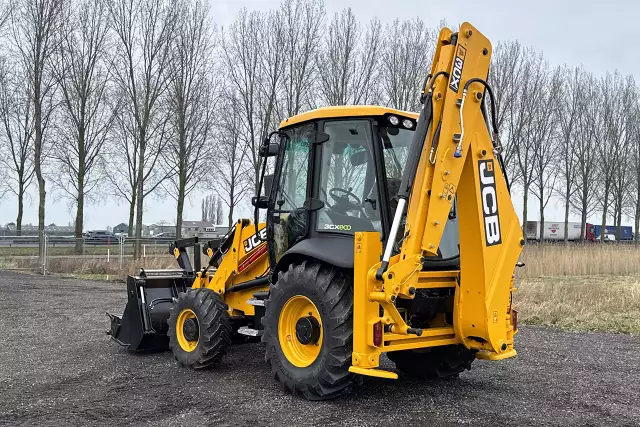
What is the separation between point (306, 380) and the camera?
4.96 meters

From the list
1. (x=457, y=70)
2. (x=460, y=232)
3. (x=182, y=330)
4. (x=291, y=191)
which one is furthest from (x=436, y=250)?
(x=182, y=330)

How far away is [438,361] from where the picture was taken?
5699 mm

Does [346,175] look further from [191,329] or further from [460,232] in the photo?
[191,329]

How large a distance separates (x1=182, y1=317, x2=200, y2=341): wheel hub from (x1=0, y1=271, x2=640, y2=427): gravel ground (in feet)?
1.15

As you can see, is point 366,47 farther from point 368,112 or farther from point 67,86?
point 368,112

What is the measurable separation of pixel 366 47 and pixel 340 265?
20812mm

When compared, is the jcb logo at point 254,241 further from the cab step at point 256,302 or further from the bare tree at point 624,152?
the bare tree at point 624,152

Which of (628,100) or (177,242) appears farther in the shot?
(628,100)

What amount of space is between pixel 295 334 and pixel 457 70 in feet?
8.68

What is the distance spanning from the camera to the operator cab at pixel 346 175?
5066mm

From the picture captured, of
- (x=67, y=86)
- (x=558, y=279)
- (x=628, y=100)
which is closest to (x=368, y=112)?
(x=558, y=279)

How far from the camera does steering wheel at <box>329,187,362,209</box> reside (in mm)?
5160

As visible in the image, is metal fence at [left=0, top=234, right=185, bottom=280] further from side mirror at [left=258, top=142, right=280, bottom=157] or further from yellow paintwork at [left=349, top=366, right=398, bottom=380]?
yellow paintwork at [left=349, top=366, right=398, bottom=380]

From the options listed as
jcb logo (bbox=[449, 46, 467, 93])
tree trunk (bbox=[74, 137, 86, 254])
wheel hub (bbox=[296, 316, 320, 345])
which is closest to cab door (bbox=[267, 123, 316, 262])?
wheel hub (bbox=[296, 316, 320, 345])
